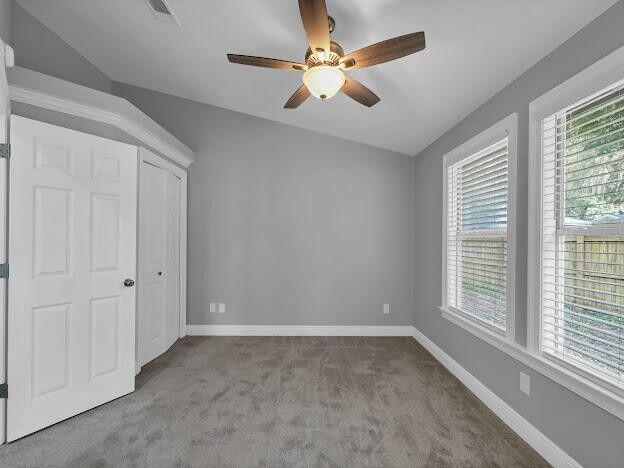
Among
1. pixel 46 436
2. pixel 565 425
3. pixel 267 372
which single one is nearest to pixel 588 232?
pixel 565 425

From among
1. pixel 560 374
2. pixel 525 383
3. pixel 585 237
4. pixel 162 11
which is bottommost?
pixel 525 383

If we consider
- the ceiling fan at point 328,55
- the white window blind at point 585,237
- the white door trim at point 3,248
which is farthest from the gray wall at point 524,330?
the white door trim at point 3,248

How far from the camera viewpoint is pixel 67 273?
2.22 meters

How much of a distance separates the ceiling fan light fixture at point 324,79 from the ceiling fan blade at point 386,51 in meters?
0.10

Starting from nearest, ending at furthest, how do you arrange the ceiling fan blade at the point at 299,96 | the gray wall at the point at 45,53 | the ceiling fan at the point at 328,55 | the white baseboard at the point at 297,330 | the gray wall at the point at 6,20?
the ceiling fan at the point at 328,55
the ceiling fan blade at the point at 299,96
the gray wall at the point at 6,20
the gray wall at the point at 45,53
the white baseboard at the point at 297,330

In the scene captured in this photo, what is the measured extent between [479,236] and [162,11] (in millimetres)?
3117

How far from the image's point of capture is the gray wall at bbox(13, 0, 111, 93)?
9.25 feet

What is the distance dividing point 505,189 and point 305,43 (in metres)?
1.84

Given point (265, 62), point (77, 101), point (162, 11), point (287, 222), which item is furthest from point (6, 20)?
point (287, 222)

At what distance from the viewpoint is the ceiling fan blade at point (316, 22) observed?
138 centimetres

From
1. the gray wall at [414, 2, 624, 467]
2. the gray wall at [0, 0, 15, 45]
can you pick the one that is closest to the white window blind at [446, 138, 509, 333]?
the gray wall at [414, 2, 624, 467]

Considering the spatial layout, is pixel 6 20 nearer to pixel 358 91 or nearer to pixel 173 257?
pixel 173 257

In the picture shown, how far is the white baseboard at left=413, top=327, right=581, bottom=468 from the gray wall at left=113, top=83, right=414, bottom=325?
132 centimetres

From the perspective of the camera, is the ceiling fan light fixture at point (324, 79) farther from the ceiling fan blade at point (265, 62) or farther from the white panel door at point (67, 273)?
the white panel door at point (67, 273)
